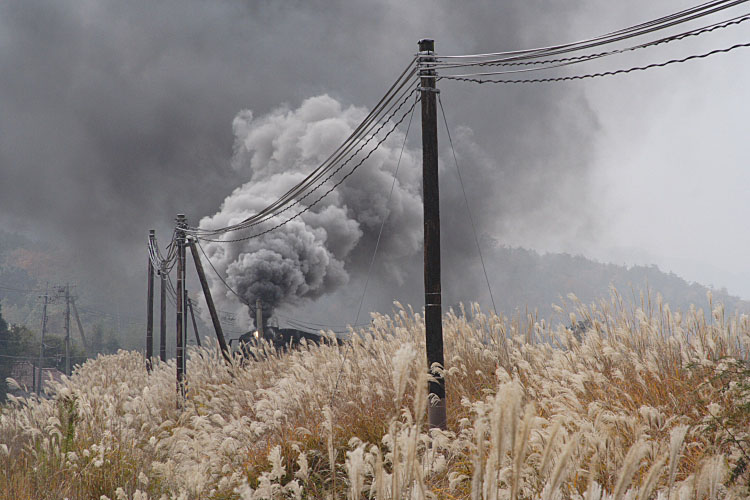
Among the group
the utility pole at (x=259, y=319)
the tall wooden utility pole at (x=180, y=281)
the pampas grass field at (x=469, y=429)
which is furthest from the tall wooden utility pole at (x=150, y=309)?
the pampas grass field at (x=469, y=429)

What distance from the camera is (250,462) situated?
20.9 ft

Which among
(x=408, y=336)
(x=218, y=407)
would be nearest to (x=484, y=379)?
(x=408, y=336)

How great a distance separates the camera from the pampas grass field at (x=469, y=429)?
118 inches

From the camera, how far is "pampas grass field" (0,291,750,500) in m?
2.99

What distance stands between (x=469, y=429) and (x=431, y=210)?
10.2ft

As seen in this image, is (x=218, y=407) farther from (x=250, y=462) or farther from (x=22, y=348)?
(x=22, y=348)

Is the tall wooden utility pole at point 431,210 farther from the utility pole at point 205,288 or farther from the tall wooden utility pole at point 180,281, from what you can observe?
the tall wooden utility pole at point 180,281

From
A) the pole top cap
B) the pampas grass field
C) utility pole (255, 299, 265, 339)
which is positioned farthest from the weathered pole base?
utility pole (255, 299, 265, 339)

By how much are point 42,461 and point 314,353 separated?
5347 millimetres

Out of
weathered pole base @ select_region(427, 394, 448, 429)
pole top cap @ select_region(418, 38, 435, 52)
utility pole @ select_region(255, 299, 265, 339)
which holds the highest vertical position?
pole top cap @ select_region(418, 38, 435, 52)

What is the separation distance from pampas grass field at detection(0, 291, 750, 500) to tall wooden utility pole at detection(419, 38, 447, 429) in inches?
18.6

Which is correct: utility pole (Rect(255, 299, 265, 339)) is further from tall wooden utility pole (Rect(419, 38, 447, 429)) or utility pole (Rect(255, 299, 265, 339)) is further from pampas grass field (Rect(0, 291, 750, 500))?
tall wooden utility pole (Rect(419, 38, 447, 429))

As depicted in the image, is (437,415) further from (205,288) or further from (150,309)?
(150,309)

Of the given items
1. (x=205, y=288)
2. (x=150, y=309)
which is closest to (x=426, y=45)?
(x=205, y=288)
